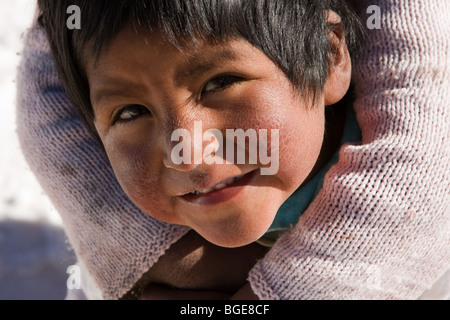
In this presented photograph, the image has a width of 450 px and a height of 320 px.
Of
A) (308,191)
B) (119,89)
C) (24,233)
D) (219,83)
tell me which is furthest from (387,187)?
(24,233)

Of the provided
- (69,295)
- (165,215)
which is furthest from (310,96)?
(69,295)

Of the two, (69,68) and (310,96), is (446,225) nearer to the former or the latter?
(310,96)

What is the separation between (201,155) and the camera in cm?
76

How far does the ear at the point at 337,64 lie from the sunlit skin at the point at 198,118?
3cm

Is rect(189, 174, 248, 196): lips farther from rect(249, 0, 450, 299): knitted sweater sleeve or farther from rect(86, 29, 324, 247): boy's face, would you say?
rect(249, 0, 450, 299): knitted sweater sleeve

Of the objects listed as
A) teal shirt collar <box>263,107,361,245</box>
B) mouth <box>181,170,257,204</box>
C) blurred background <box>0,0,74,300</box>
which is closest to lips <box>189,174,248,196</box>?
mouth <box>181,170,257,204</box>

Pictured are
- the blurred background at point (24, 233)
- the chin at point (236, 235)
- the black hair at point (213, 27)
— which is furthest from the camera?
the blurred background at point (24, 233)

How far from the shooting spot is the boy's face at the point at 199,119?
740 mm

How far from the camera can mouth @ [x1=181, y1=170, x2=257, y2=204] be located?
81 centimetres

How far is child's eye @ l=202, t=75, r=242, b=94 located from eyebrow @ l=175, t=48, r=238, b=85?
0.10 feet

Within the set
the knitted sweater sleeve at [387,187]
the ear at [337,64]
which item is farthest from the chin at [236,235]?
the ear at [337,64]

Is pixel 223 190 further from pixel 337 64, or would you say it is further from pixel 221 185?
pixel 337 64

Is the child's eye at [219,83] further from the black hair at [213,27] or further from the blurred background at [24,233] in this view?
the blurred background at [24,233]

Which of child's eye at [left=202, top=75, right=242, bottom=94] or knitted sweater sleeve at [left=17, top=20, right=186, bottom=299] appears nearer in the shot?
child's eye at [left=202, top=75, right=242, bottom=94]
